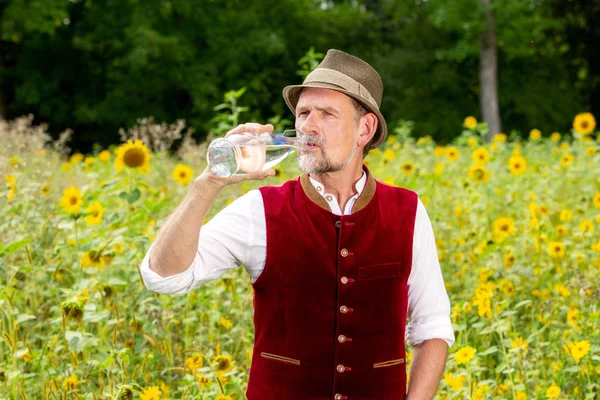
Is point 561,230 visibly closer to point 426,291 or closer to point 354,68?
point 426,291

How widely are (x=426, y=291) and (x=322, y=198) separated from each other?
38cm

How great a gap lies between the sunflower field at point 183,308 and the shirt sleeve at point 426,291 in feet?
1.29

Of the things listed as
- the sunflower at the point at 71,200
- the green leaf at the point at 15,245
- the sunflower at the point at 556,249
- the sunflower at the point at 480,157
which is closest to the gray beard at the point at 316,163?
the green leaf at the point at 15,245

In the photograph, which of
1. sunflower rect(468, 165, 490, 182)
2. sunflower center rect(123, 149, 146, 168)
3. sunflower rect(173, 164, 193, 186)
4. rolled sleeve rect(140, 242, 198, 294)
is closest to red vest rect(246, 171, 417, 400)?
rolled sleeve rect(140, 242, 198, 294)

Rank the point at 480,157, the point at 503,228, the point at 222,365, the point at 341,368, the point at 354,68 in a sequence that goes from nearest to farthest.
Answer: the point at 341,368
the point at 354,68
the point at 222,365
the point at 503,228
the point at 480,157

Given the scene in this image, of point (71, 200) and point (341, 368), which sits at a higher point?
point (71, 200)

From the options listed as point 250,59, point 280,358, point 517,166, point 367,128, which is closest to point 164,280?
point 280,358

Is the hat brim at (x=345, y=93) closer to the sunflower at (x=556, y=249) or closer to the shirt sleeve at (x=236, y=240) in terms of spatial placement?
the shirt sleeve at (x=236, y=240)

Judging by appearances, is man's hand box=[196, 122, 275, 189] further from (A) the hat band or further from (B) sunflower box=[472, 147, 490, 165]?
(B) sunflower box=[472, 147, 490, 165]

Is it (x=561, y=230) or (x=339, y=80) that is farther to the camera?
(x=561, y=230)

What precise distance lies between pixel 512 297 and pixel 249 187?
1.91 metres

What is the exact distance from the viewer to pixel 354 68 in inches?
84.1

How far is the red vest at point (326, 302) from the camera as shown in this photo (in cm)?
200

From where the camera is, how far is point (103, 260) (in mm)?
2998
